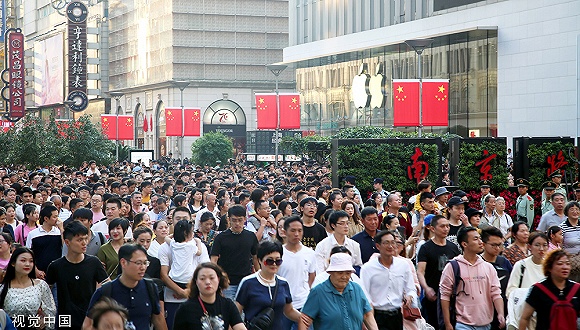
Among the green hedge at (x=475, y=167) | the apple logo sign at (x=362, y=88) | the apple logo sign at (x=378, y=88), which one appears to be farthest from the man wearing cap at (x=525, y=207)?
the apple logo sign at (x=362, y=88)

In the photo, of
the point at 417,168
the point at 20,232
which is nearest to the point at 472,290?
the point at 20,232

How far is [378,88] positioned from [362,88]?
1.68 meters

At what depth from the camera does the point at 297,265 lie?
9.69 meters

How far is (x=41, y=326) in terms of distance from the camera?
8.72m

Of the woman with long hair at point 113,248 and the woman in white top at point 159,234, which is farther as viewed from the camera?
the woman in white top at point 159,234

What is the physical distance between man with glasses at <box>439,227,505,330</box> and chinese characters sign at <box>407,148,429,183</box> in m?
14.1

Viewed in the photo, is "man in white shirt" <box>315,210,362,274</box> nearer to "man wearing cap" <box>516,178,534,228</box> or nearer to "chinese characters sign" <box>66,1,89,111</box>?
"man wearing cap" <box>516,178,534,228</box>

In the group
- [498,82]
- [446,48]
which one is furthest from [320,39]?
[498,82]

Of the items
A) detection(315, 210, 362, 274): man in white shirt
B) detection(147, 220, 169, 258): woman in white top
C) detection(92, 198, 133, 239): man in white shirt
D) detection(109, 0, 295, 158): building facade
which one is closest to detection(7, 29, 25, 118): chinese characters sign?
detection(109, 0, 295, 158): building facade

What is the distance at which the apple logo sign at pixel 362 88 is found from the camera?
5778cm

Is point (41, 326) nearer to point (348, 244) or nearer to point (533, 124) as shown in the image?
point (348, 244)

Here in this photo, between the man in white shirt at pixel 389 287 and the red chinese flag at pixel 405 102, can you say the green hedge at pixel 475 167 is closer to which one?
the red chinese flag at pixel 405 102

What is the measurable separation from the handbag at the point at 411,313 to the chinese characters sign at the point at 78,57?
Result: 7732 centimetres

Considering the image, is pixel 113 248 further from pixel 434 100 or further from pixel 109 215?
pixel 434 100
